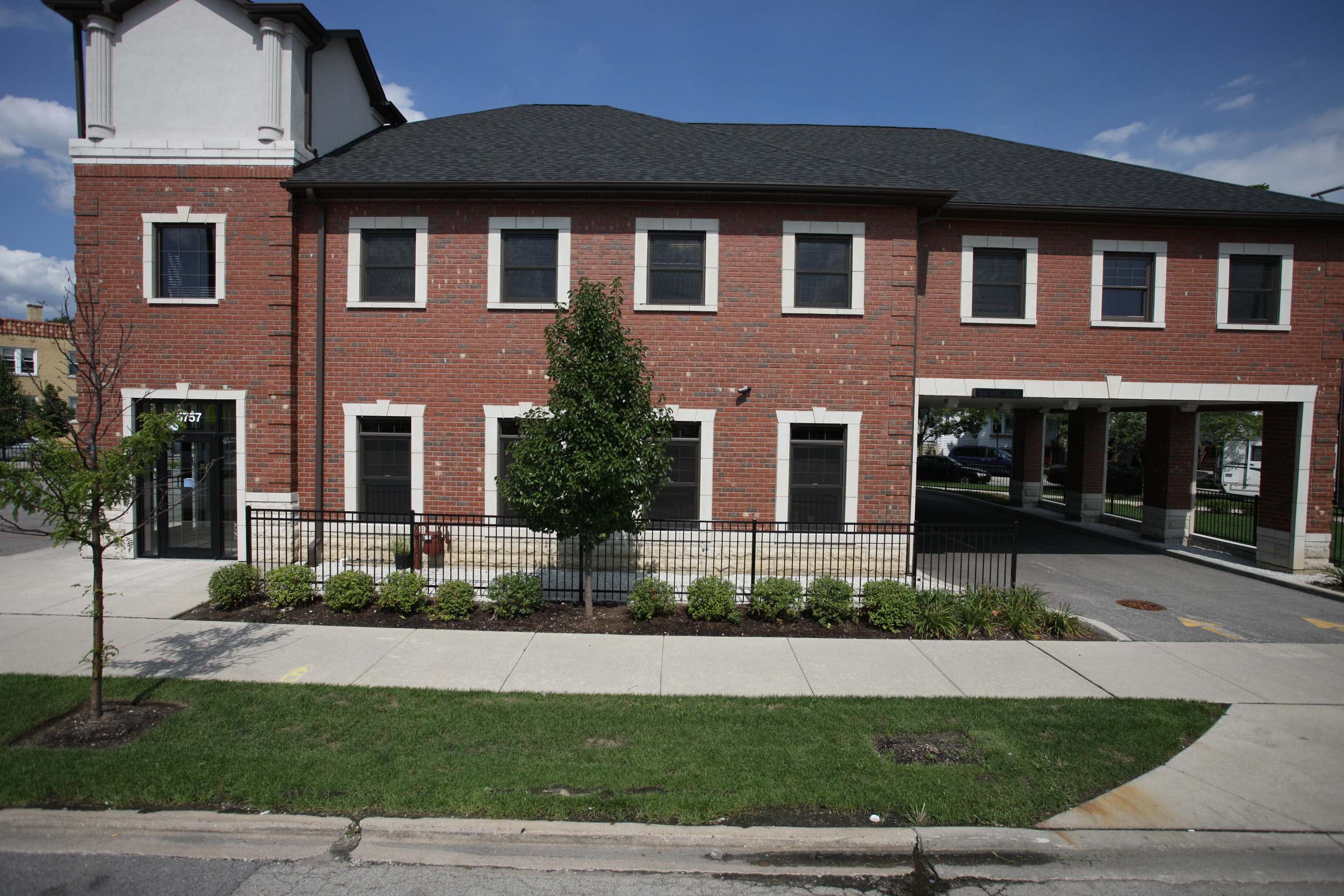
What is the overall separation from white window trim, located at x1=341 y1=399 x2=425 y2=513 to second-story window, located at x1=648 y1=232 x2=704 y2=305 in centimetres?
475

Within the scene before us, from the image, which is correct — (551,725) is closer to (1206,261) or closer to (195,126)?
(195,126)

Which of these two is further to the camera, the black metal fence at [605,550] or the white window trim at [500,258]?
the white window trim at [500,258]

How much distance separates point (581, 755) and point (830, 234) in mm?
9497

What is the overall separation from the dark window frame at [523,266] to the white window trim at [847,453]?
468 centimetres

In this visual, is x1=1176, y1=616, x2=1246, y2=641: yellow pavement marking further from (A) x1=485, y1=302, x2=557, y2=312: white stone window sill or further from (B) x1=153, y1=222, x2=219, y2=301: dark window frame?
(B) x1=153, y1=222, x2=219, y2=301: dark window frame

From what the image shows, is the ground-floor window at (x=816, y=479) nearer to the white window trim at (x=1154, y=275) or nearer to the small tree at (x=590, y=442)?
the small tree at (x=590, y=442)

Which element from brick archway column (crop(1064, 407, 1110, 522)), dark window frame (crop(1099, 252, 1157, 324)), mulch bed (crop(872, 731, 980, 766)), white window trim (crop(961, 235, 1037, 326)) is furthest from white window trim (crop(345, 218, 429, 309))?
brick archway column (crop(1064, 407, 1110, 522))

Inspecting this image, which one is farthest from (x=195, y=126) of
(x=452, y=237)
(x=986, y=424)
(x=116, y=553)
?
(x=986, y=424)

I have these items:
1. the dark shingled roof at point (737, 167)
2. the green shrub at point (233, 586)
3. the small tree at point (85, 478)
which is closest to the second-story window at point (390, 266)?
the dark shingled roof at point (737, 167)

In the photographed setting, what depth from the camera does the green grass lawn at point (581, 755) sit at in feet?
15.0

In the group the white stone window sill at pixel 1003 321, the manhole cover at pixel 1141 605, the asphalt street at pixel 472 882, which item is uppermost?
the white stone window sill at pixel 1003 321

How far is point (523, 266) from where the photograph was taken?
→ 11.6m

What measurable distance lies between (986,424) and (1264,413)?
40.6m

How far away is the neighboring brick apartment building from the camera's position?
1142 centimetres
